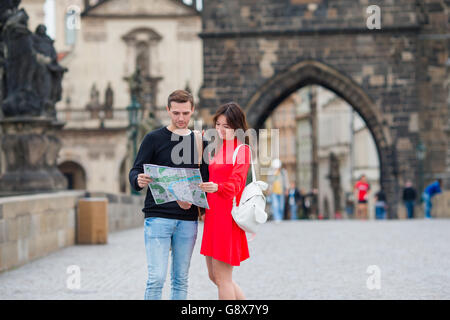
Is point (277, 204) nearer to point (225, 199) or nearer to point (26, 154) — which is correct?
point (26, 154)

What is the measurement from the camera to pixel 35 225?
36.2ft

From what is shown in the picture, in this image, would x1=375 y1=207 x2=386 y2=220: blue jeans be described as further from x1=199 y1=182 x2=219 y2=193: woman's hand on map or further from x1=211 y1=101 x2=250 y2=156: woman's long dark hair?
x1=199 y1=182 x2=219 y2=193: woman's hand on map

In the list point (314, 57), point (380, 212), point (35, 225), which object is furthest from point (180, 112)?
point (314, 57)

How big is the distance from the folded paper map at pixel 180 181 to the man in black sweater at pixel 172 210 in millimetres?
90

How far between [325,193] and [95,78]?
1762cm

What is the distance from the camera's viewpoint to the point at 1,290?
8398 millimetres

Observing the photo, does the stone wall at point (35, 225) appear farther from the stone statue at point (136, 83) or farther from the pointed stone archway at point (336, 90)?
the pointed stone archway at point (336, 90)

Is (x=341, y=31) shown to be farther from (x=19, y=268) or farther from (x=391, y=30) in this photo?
(x=19, y=268)

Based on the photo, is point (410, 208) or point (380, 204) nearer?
point (410, 208)

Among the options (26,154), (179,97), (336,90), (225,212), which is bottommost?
(225,212)

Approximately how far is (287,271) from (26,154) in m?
4.77

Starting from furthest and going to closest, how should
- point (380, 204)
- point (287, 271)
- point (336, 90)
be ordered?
point (336, 90), point (380, 204), point (287, 271)

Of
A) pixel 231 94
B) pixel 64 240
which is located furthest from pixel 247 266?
pixel 231 94

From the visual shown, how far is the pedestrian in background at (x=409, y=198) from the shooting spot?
2542cm
